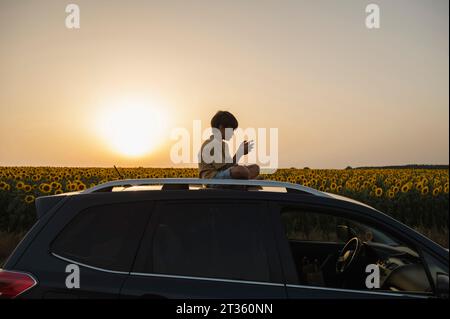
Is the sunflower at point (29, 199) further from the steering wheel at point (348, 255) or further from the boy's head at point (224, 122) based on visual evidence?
the steering wheel at point (348, 255)

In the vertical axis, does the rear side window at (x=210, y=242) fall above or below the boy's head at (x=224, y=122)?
below

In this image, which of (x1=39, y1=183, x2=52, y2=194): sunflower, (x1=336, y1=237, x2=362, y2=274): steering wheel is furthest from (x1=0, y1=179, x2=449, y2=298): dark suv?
(x1=39, y1=183, x2=52, y2=194): sunflower

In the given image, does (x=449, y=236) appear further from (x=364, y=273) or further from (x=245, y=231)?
(x=245, y=231)

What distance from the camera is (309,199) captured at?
3543 millimetres

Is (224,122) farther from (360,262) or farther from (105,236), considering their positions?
(105,236)

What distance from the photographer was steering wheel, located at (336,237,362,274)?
408 centimetres

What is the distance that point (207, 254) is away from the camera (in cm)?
342


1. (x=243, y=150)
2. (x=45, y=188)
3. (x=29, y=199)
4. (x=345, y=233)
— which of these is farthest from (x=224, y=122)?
(x=45, y=188)

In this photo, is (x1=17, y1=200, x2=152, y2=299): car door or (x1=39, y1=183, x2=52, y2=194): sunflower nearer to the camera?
(x1=17, y1=200, x2=152, y2=299): car door

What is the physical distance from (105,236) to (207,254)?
25.0 inches

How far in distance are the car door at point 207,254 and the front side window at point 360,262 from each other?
0.22 meters

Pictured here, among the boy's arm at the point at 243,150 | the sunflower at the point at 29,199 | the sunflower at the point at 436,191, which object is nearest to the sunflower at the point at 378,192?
the sunflower at the point at 436,191

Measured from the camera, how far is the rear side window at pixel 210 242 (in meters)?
3.37

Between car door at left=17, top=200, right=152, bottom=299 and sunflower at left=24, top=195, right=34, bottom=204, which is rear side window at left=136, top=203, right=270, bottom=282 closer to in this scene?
car door at left=17, top=200, right=152, bottom=299
